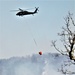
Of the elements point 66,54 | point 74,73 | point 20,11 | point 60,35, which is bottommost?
point 74,73

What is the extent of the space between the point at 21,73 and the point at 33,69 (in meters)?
10.0

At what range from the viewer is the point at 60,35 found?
27.4 metres

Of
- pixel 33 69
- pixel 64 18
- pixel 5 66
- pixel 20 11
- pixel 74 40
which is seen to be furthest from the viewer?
pixel 5 66

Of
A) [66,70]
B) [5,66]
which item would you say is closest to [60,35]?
[66,70]

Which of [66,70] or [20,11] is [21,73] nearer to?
[20,11]

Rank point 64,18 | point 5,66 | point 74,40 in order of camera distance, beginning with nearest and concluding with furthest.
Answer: point 74,40 < point 64,18 < point 5,66

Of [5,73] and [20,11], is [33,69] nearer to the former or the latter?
[5,73]

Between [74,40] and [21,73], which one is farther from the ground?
[74,40]

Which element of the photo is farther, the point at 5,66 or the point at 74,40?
the point at 5,66

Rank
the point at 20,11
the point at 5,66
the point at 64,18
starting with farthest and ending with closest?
the point at 5,66
the point at 20,11
the point at 64,18

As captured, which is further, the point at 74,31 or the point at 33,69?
the point at 33,69

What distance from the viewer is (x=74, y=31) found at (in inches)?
1035

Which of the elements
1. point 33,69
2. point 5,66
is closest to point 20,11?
point 33,69

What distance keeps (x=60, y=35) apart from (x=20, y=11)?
420 inches
